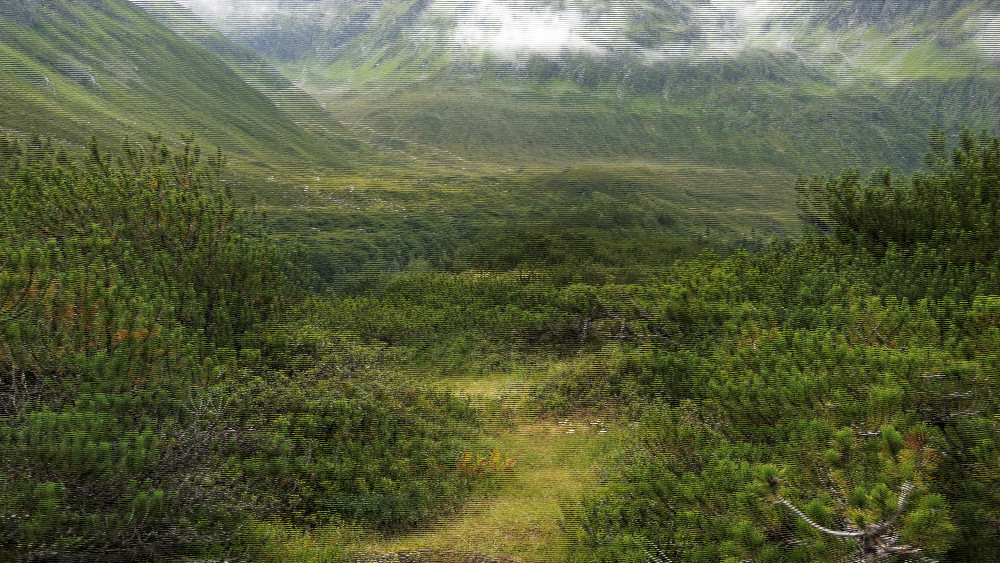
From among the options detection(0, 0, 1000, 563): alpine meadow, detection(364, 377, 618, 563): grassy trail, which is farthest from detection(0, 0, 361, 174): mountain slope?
detection(364, 377, 618, 563): grassy trail

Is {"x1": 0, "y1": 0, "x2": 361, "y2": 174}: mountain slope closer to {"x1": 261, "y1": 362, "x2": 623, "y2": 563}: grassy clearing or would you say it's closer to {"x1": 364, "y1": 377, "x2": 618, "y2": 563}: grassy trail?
{"x1": 364, "y1": 377, "x2": 618, "y2": 563}: grassy trail

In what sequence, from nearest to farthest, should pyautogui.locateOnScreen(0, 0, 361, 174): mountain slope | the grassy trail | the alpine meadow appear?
1. the alpine meadow
2. the grassy trail
3. pyautogui.locateOnScreen(0, 0, 361, 174): mountain slope

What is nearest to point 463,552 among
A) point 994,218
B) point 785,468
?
point 785,468

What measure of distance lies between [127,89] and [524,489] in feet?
568

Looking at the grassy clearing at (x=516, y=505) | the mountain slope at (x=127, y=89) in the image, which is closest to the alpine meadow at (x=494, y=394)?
the grassy clearing at (x=516, y=505)

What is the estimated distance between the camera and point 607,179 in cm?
13362

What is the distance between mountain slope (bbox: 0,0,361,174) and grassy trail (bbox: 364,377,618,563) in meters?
109

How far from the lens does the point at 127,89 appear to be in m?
142

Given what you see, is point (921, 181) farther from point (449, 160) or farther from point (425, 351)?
point (449, 160)

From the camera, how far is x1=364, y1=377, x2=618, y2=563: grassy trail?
28.7 feet

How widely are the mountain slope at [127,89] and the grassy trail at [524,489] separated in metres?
109

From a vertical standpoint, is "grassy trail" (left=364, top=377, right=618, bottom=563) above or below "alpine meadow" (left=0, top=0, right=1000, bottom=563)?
below

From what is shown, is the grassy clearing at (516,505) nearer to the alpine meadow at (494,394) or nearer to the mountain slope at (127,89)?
the alpine meadow at (494,394)

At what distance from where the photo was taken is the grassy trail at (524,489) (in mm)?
8750
